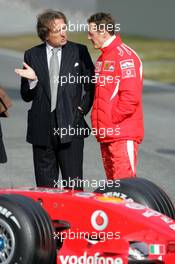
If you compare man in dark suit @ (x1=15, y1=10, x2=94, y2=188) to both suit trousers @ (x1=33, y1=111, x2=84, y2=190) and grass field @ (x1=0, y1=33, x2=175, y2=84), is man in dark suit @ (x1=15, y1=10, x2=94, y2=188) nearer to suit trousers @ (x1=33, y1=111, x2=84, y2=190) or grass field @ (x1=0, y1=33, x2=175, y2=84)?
suit trousers @ (x1=33, y1=111, x2=84, y2=190)

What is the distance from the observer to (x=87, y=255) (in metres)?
7.80

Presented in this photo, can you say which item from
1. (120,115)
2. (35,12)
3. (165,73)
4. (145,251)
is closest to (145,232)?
(145,251)

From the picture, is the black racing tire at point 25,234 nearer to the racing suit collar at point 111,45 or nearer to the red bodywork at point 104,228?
the red bodywork at point 104,228

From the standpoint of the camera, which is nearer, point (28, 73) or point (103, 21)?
point (103, 21)

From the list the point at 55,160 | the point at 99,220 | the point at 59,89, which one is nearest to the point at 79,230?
the point at 99,220

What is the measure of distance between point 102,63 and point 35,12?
35012 mm

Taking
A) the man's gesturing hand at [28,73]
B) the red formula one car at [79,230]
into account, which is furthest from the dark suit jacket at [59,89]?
the red formula one car at [79,230]

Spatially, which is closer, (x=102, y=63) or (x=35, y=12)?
(x=102, y=63)

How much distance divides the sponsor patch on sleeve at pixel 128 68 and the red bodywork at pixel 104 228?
4.95ft

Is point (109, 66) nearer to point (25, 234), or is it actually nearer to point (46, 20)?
point (46, 20)

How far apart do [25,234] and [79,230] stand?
0.59 meters

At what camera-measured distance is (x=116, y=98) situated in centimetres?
951

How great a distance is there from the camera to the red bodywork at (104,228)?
7.73 meters

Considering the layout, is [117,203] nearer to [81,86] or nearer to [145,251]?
[145,251]
